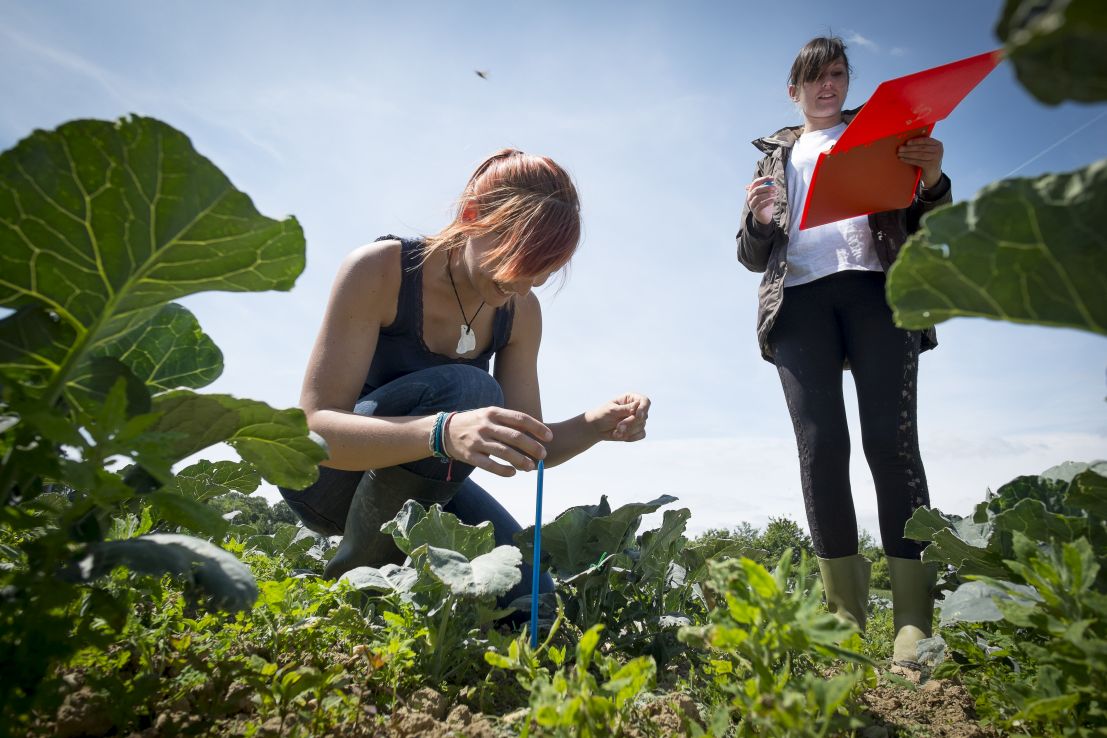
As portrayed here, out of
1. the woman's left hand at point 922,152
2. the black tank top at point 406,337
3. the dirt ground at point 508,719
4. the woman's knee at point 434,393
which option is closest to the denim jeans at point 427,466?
the woman's knee at point 434,393

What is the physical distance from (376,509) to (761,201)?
2.03 m

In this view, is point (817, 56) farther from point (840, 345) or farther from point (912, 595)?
point (912, 595)

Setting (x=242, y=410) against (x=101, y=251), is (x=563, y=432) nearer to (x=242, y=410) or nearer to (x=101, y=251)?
(x=242, y=410)

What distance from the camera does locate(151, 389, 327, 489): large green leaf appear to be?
109 cm

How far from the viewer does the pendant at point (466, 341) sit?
2965mm

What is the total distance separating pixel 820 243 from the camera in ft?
9.50

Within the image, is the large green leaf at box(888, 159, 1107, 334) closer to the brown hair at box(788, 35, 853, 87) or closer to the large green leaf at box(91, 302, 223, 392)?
the large green leaf at box(91, 302, 223, 392)

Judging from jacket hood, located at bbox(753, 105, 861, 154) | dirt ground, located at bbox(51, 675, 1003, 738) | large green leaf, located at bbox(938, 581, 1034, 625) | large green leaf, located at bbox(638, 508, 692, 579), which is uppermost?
jacket hood, located at bbox(753, 105, 861, 154)

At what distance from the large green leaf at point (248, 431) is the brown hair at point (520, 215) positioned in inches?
56.9

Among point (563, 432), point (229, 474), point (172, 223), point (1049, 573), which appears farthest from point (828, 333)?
point (172, 223)

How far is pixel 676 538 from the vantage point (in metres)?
2.17

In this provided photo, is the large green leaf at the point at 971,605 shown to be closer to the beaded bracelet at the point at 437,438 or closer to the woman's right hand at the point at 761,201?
the beaded bracelet at the point at 437,438

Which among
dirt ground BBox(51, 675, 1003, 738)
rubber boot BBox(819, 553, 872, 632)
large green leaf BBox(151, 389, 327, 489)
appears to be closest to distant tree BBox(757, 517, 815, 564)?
rubber boot BBox(819, 553, 872, 632)

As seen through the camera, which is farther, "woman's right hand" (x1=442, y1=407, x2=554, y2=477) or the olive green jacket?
the olive green jacket
